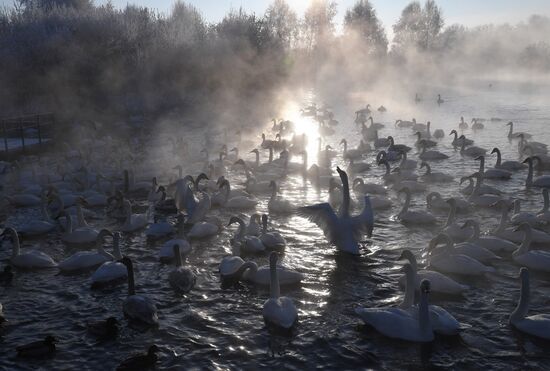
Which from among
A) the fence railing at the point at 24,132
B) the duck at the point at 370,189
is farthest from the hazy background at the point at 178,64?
the duck at the point at 370,189

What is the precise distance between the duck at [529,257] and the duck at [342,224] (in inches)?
144

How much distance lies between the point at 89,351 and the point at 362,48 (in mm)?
107210

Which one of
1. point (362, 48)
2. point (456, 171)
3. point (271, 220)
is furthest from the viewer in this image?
point (362, 48)

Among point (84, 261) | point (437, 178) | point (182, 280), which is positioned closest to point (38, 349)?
point (182, 280)

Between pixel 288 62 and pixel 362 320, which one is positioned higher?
pixel 288 62

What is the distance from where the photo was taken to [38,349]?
31.7 feet

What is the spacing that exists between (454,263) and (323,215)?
3.41 metres

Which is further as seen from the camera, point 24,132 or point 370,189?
point 24,132

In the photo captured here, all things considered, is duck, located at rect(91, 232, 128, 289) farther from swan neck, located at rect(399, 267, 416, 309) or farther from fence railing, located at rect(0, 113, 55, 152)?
fence railing, located at rect(0, 113, 55, 152)

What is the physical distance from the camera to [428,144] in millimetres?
30438

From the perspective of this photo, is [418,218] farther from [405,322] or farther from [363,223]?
[405,322]

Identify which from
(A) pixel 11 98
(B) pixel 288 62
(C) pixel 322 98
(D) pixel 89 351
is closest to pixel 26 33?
(A) pixel 11 98

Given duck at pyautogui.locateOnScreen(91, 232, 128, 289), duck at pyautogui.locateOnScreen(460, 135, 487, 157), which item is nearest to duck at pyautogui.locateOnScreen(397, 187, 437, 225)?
duck at pyautogui.locateOnScreen(91, 232, 128, 289)

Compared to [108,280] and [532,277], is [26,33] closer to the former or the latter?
[108,280]
